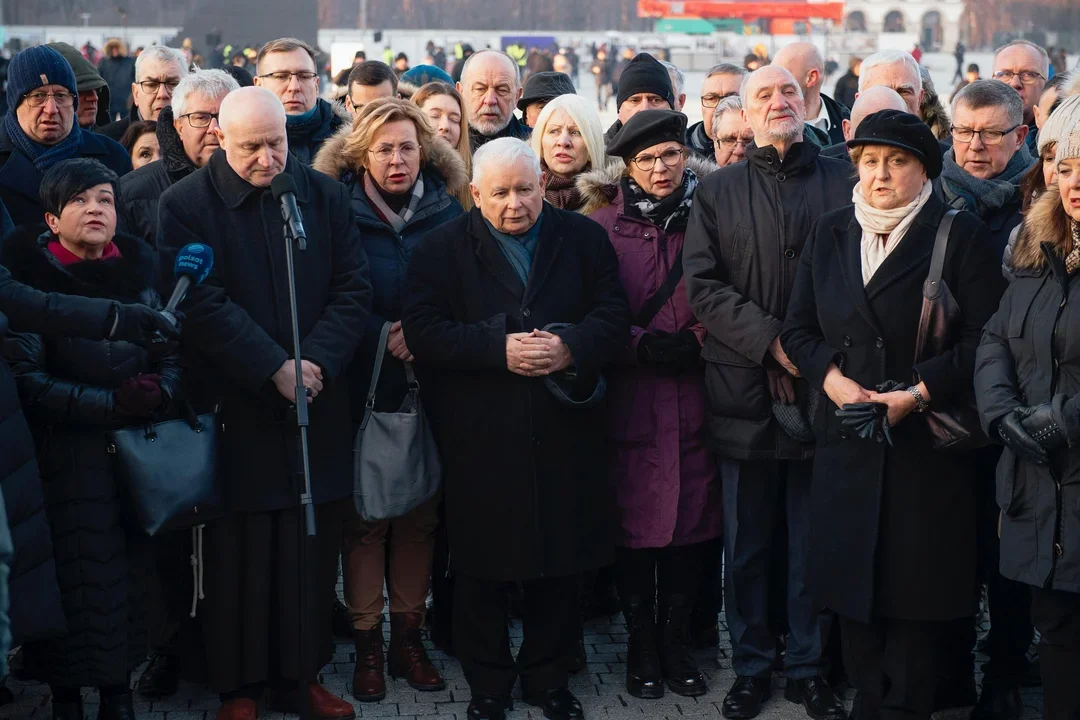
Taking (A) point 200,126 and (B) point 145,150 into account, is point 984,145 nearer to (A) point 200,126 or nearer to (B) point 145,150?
(A) point 200,126

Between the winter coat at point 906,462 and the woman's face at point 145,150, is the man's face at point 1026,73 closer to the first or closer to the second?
the winter coat at point 906,462

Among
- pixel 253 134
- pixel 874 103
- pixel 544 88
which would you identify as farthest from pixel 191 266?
pixel 544 88

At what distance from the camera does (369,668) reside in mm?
5016

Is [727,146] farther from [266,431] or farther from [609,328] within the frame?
[266,431]

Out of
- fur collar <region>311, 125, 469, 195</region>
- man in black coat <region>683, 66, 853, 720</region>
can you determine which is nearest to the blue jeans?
man in black coat <region>683, 66, 853, 720</region>

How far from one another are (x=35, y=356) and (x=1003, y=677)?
3.34m

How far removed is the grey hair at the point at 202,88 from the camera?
5.39 metres

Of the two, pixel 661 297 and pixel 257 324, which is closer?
pixel 257 324

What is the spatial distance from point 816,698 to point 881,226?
1.63 meters

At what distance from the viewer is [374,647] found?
16.6 ft

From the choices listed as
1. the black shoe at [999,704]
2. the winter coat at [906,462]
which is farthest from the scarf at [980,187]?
the black shoe at [999,704]

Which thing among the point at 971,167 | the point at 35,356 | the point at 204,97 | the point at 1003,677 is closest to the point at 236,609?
the point at 35,356

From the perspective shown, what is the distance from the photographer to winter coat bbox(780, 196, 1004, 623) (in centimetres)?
430

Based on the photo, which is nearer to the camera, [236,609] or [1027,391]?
[1027,391]
